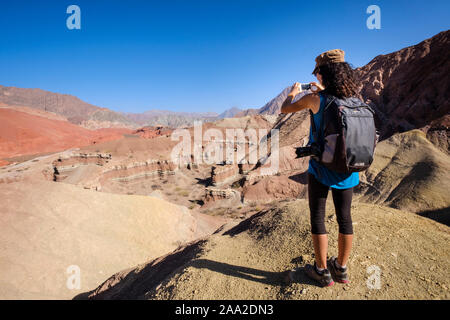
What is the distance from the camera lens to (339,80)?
69.0 inches

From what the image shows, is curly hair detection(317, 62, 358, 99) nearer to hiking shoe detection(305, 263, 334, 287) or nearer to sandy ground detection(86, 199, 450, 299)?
hiking shoe detection(305, 263, 334, 287)

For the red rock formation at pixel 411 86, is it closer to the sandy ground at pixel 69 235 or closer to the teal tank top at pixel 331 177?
the teal tank top at pixel 331 177

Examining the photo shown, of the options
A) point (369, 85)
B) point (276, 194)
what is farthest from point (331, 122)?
point (369, 85)

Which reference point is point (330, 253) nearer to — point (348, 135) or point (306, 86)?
point (348, 135)

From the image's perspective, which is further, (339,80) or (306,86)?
(306,86)

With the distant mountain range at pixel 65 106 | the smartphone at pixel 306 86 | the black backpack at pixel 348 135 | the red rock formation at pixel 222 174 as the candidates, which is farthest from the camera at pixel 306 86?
the distant mountain range at pixel 65 106

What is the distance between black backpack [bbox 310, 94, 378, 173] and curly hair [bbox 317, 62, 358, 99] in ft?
0.31

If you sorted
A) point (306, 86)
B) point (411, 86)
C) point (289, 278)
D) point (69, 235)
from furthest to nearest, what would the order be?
point (411, 86) < point (69, 235) < point (289, 278) < point (306, 86)

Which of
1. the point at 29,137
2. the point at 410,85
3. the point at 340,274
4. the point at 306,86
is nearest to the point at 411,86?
the point at 410,85

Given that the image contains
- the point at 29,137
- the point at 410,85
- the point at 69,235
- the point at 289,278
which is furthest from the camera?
the point at 29,137

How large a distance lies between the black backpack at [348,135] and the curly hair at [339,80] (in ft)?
0.31

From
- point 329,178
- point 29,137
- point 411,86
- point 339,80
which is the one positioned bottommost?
point 329,178

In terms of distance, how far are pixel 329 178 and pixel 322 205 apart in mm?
328

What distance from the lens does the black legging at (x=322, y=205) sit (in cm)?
188
